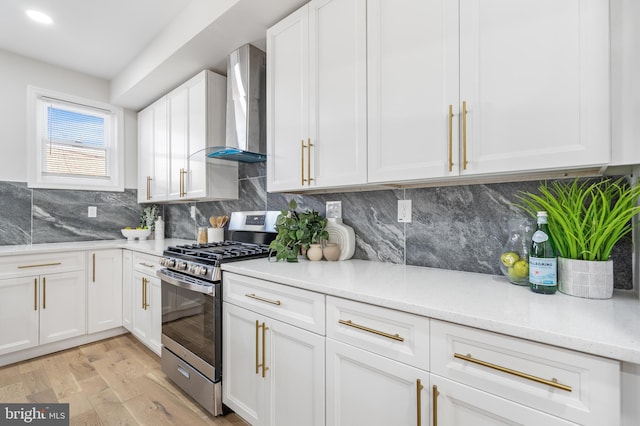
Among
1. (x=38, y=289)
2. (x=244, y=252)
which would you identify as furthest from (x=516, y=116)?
(x=38, y=289)

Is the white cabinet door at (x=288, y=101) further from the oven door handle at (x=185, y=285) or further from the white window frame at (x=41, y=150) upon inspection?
the white window frame at (x=41, y=150)

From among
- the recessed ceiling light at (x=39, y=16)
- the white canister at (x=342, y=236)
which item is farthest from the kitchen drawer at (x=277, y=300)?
the recessed ceiling light at (x=39, y=16)

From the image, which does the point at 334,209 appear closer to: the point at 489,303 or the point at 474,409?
the point at 489,303

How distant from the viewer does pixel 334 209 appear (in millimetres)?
2035

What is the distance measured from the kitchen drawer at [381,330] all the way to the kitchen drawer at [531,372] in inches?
1.7

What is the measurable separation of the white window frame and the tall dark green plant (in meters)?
4.03

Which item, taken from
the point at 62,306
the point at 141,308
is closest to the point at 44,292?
the point at 62,306

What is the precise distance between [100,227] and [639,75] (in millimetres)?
4283

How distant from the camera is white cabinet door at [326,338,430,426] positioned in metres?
1.00

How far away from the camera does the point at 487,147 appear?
115 centimetres

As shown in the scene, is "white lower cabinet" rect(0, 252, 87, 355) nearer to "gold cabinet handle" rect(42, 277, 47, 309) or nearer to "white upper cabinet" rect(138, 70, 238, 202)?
"gold cabinet handle" rect(42, 277, 47, 309)

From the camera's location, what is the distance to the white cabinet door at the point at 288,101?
1.77m

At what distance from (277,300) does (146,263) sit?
172 cm

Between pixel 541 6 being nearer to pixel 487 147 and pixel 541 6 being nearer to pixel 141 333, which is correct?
pixel 487 147
